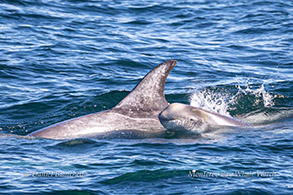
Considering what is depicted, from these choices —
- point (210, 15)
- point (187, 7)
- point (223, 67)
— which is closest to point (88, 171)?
point (223, 67)

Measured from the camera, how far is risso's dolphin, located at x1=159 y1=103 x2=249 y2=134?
10.2 metres

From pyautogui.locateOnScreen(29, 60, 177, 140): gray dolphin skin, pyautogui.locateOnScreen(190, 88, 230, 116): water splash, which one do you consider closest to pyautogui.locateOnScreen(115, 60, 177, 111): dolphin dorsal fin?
pyautogui.locateOnScreen(29, 60, 177, 140): gray dolphin skin

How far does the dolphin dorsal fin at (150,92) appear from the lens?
1080 cm

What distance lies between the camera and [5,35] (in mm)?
20812

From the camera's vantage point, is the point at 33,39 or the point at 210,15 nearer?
the point at 33,39

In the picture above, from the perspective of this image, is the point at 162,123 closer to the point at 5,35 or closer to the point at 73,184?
the point at 73,184

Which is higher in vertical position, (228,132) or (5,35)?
(5,35)

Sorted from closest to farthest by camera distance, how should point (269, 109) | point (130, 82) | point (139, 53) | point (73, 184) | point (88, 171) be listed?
point (73, 184) < point (88, 171) < point (269, 109) < point (130, 82) < point (139, 53)

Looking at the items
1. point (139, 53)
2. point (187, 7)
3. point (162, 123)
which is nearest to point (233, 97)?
point (162, 123)

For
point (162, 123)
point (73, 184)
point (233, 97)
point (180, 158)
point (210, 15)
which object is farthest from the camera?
point (210, 15)

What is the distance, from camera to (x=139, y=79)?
55.4 ft

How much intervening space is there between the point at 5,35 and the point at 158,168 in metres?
14.3

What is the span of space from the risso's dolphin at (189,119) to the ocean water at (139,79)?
29 cm

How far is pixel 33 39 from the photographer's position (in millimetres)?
20734
